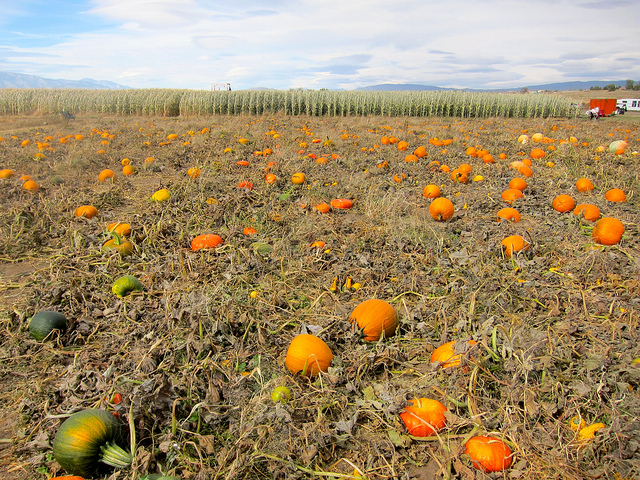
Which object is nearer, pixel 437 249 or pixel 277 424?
pixel 277 424

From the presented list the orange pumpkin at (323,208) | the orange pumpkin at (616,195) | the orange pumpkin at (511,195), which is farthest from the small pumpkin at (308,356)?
the orange pumpkin at (616,195)

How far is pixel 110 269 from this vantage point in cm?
435

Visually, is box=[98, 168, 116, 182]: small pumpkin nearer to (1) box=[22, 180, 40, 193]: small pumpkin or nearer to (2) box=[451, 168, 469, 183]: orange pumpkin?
(1) box=[22, 180, 40, 193]: small pumpkin

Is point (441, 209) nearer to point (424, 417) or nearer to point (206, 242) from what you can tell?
point (206, 242)

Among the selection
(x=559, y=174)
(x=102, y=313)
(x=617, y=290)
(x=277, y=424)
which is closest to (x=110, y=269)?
(x=102, y=313)

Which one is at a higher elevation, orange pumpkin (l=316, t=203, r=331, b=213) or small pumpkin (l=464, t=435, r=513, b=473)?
orange pumpkin (l=316, t=203, r=331, b=213)

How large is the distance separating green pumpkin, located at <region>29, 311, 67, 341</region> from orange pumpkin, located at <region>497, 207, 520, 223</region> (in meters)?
5.24

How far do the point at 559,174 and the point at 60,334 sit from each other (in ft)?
26.6

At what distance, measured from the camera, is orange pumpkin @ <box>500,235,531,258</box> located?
4344 mm

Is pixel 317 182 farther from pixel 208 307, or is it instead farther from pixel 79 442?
pixel 79 442

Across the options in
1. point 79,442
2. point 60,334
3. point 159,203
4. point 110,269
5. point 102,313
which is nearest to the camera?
point 79,442

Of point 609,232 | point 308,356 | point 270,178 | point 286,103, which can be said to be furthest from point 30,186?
point 286,103

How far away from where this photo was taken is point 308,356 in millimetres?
2830

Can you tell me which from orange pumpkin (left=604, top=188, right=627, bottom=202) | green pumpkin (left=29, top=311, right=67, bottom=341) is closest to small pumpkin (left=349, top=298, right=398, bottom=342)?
green pumpkin (left=29, top=311, right=67, bottom=341)
